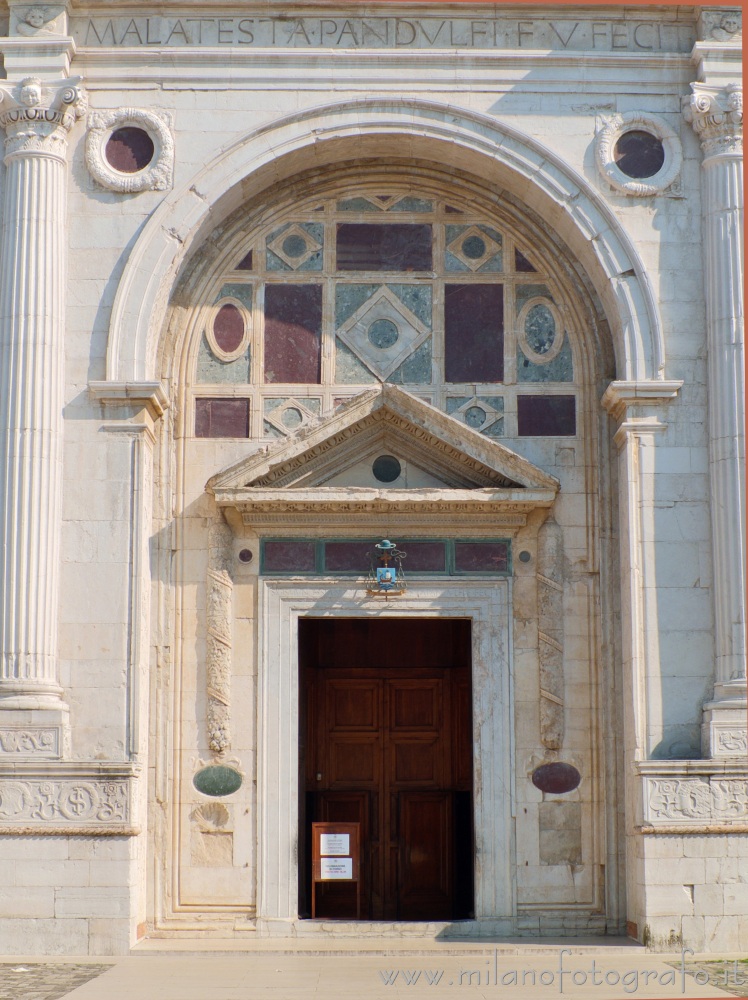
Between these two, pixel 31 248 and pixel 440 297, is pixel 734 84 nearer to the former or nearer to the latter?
pixel 440 297

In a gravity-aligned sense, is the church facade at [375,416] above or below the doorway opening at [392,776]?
above

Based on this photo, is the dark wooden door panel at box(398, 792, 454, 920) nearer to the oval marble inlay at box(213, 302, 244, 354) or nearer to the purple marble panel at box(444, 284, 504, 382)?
the purple marble panel at box(444, 284, 504, 382)

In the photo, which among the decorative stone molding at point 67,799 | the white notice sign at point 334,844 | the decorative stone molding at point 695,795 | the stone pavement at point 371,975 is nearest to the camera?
the stone pavement at point 371,975

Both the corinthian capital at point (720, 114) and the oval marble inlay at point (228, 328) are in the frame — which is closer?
the corinthian capital at point (720, 114)

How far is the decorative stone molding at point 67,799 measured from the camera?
47.5 ft

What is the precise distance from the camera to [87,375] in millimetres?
15664

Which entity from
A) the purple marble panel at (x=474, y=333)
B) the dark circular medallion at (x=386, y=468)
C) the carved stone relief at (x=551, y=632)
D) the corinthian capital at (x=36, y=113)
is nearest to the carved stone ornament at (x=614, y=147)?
the purple marble panel at (x=474, y=333)

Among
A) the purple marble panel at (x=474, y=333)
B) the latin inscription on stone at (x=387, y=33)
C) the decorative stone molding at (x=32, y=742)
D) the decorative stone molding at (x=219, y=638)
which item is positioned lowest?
the decorative stone molding at (x=32, y=742)

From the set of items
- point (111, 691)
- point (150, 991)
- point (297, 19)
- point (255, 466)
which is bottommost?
point (150, 991)

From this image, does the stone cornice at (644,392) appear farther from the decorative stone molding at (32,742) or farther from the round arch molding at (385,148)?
the decorative stone molding at (32,742)

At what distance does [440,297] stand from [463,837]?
21.7 feet

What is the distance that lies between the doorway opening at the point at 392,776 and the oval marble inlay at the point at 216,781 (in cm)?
233

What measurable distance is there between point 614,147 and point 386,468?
4255 millimetres

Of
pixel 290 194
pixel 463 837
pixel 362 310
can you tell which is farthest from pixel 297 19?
pixel 463 837
